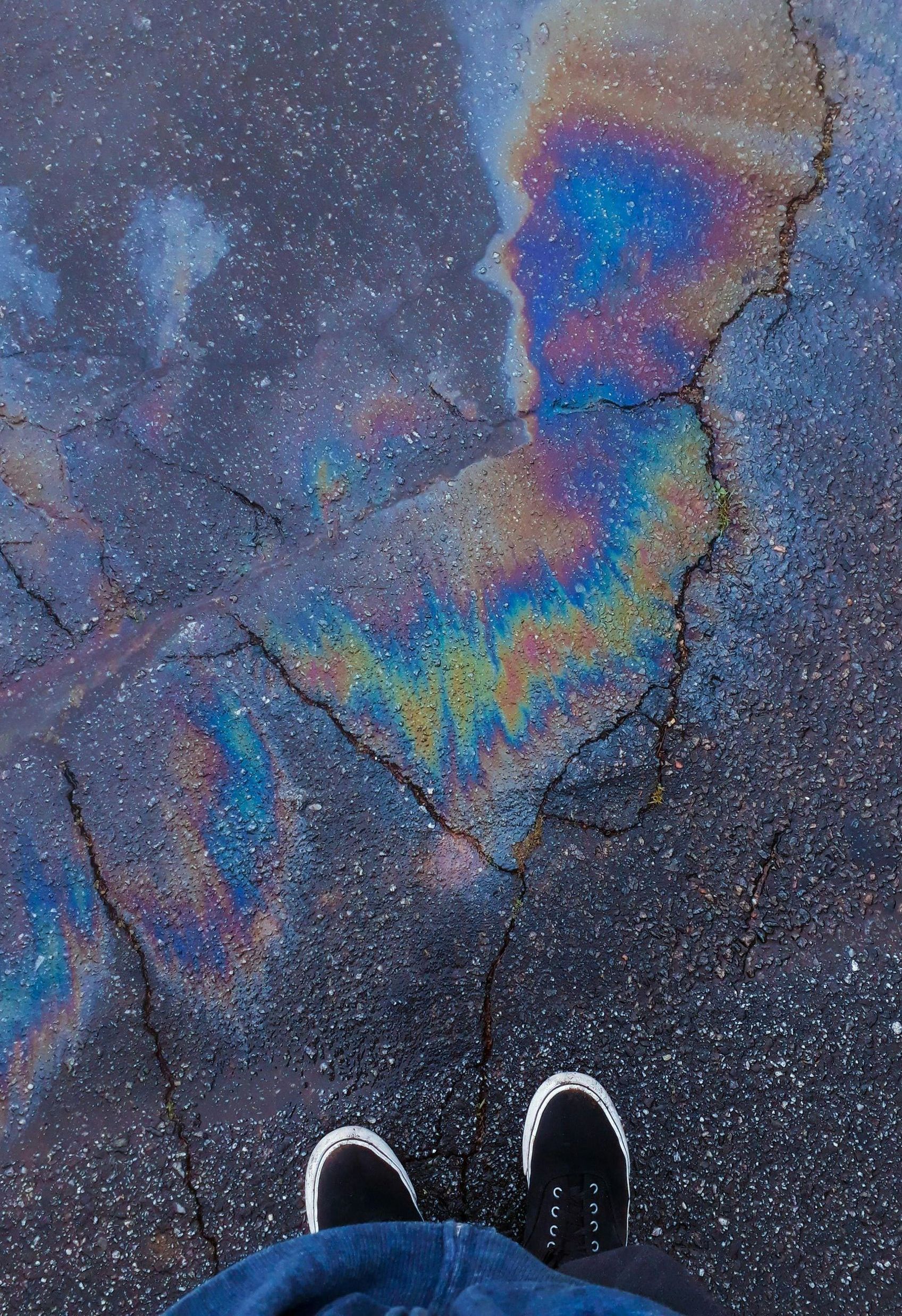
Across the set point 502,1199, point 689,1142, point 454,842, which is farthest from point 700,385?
point 502,1199

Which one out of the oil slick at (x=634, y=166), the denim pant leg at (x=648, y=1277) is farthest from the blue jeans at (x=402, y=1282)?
the oil slick at (x=634, y=166)

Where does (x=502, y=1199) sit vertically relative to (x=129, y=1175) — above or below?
below

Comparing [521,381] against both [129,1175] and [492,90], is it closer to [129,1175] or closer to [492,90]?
[492,90]

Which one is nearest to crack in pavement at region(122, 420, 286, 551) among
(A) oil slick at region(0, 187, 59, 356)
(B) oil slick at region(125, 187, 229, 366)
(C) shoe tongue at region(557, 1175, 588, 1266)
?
(B) oil slick at region(125, 187, 229, 366)

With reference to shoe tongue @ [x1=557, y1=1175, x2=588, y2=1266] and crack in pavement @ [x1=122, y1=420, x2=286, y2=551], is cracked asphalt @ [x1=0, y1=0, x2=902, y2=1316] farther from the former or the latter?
shoe tongue @ [x1=557, y1=1175, x2=588, y2=1266]

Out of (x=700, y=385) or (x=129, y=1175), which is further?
(x=700, y=385)

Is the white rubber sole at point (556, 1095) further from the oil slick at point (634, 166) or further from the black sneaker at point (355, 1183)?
the oil slick at point (634, 166)

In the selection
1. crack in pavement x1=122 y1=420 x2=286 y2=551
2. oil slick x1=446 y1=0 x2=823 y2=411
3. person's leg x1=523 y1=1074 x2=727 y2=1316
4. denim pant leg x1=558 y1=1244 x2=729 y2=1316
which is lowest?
denim pant leg x1=558 y1=1244 x2=729 y2=1316
